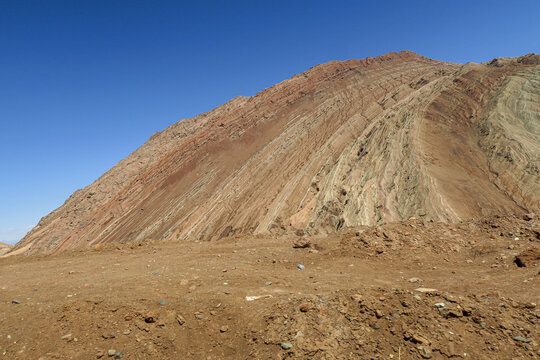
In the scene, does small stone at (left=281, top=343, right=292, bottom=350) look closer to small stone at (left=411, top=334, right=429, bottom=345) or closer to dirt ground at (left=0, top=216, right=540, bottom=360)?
dirt ground at (left=0, top=216, right=540, bottom=360)

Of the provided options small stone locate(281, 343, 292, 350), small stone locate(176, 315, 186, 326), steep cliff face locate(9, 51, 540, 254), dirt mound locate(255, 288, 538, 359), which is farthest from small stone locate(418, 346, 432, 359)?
steep cliff face locate(9, 51, 540, 254)

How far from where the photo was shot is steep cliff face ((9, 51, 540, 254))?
14.0 metres

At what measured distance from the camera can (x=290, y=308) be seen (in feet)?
17.5

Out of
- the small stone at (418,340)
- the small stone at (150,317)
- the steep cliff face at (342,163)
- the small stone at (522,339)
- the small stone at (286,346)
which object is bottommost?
the small stone at (522,339)

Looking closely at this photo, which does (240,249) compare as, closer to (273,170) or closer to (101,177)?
(273,170)

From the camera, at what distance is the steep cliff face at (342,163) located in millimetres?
14040

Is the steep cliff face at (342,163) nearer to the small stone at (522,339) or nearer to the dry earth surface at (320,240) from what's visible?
the dry earth surface at (320,240)

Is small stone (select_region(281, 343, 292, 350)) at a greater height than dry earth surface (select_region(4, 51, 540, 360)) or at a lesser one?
lesser

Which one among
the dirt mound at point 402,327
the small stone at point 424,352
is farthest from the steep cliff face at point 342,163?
the small stone at point 424,352

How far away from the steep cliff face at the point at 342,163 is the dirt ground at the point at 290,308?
5344 mm

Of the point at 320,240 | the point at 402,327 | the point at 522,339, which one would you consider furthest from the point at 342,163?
Answer: the point at 522,339

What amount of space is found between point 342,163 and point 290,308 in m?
14.1

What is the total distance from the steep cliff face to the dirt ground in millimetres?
5344

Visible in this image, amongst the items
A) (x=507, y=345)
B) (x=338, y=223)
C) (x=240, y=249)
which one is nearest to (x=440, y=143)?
(x=338, y=223)
